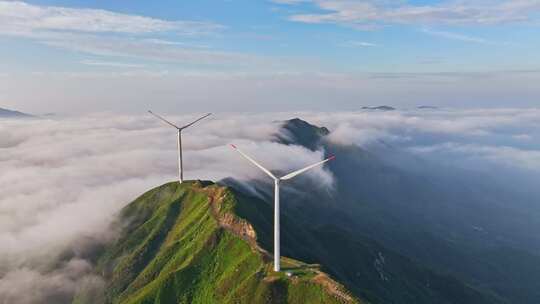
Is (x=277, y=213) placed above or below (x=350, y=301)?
above

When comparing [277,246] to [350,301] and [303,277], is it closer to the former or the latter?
[303,277]

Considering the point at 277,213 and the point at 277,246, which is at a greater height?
the point at 277,213

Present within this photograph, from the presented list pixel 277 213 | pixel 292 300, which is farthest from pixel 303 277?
pixel 277 213

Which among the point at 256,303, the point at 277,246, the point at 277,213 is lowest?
the point at 256,303

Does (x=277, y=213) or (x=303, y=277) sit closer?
(x=277, y=213)

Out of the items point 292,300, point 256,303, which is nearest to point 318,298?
point 292,300

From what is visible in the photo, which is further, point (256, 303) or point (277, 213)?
point (256, 303)

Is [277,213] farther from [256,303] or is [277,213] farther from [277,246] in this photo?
[256,303]

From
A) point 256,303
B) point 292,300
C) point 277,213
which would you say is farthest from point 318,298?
point 277,213
